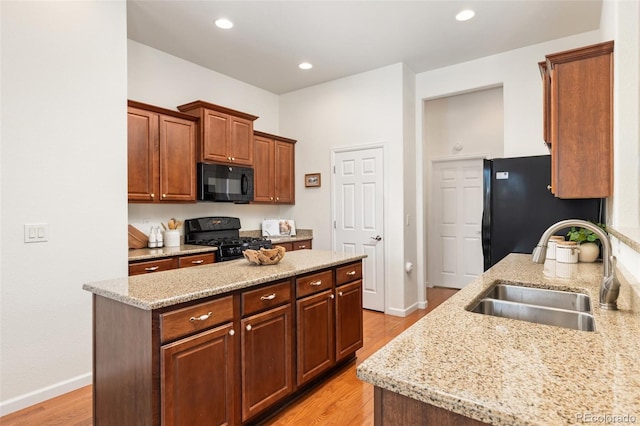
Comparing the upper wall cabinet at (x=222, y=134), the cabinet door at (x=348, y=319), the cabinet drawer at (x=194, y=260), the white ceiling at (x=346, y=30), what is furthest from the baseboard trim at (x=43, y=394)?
the white ceiling at (x=346, y=30)

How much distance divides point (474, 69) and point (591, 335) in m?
3.84

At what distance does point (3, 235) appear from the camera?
7.26 feet

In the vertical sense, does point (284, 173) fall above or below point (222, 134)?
below

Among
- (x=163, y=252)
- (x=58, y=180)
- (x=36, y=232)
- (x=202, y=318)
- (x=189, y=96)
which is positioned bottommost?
(x=202, y=318)

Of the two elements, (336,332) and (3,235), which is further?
(336,332)

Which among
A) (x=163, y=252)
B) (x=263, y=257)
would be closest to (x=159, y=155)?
(x=163, y=252)

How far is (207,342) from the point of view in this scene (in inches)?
67.4

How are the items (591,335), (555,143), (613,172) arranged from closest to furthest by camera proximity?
(591,335) < (613,172) < (555,143)

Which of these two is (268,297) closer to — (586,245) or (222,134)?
(586,245)

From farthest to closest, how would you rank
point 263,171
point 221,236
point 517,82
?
point 263,171 → point 221,236 → point 517,82

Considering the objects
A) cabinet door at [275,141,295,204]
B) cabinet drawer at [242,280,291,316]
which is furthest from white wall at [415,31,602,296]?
cabinet drawer at [242,280,291,316]

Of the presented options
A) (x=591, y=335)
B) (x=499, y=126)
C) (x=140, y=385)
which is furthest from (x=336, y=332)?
(x=499, y=126)

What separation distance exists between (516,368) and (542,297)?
1.05 meters

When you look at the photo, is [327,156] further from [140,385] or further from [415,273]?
[140,385]
